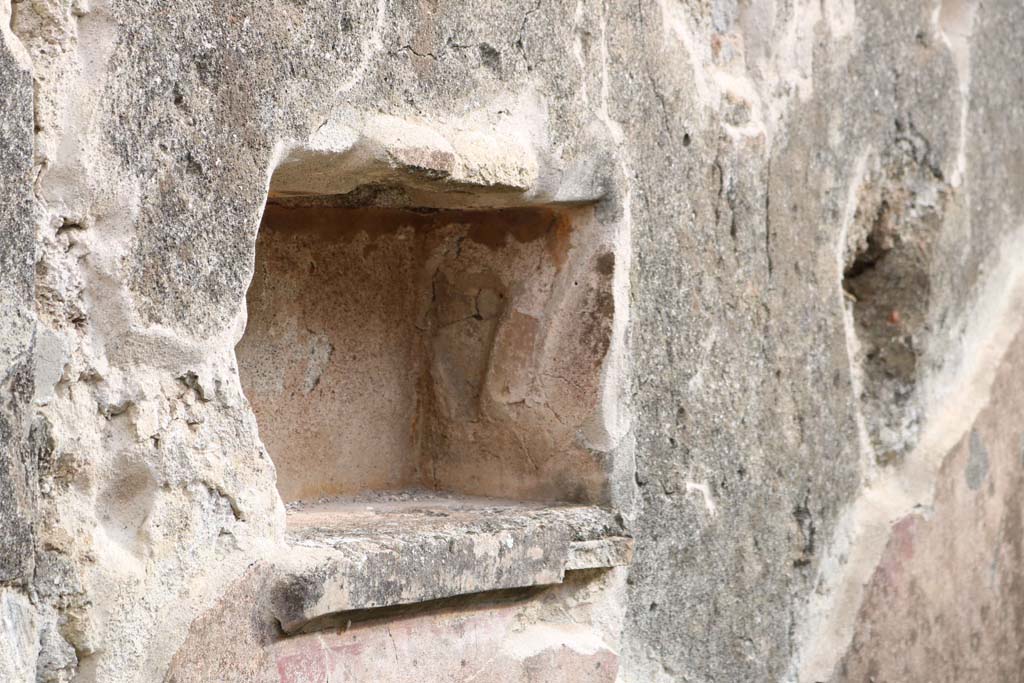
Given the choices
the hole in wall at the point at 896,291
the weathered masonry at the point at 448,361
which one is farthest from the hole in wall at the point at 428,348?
the hole in wall at the point at 896,291

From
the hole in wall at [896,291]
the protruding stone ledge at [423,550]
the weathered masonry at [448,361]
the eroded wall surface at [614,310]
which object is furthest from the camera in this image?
the hole in wall at [896,291]

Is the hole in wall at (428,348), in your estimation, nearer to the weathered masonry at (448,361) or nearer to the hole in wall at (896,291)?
the weathered masonry at (448,361)

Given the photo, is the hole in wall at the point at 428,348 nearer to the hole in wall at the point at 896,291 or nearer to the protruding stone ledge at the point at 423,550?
the protruding stone ledge at the point at 423,550

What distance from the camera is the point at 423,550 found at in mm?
1854

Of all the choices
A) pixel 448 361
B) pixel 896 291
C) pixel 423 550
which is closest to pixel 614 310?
pixel 448 361

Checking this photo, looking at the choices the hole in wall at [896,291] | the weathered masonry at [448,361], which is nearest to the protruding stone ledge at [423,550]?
the weathered masonry at [448,361]

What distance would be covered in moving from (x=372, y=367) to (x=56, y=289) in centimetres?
85

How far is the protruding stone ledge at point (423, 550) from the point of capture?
1.73 m

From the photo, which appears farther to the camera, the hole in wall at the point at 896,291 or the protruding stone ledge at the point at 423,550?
the hole in wall at the point at 896,291

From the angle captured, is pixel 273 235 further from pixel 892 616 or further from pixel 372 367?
pixel 892 616

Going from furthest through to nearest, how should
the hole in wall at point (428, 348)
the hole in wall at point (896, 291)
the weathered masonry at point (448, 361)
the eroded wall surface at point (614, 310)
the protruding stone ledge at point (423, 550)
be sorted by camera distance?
the hole in wall at point (896, 291) < the hole in wall at point (428, 348) < the weathered masonry at point (448, 361) < the protruding stone ledge at point (423, 550) < the eroded wall surface at point (614, 310)

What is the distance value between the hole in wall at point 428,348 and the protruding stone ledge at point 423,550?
0.08 metres

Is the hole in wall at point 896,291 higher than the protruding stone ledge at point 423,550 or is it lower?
higher

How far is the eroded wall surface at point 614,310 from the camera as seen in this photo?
1545 millimetres
